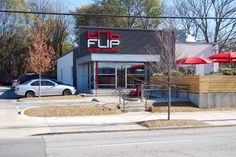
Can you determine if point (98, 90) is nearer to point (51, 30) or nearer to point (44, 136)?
point (44, 136)

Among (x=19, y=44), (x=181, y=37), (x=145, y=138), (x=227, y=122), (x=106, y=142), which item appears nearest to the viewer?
(x=106, y=142)

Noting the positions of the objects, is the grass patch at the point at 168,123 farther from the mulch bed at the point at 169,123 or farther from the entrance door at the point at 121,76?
the entrance door at the point at 121,76

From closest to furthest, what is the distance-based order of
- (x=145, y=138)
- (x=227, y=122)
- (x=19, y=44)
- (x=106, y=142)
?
(x=106, y=142)
(x=145, y=138)
(x=227, y=122)
(x=19, y=44)

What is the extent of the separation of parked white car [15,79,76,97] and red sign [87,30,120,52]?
12.4 ft

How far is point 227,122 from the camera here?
60.1 feet

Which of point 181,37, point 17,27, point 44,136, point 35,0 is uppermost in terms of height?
point 35,0

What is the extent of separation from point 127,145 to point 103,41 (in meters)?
22.2

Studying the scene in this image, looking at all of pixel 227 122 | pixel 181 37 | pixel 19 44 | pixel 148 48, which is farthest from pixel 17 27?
pixel 227 122

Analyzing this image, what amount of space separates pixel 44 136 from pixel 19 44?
188 ft

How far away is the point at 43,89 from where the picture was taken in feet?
105

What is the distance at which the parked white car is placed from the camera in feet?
103

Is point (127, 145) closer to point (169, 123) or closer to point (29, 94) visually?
point (169, 123)

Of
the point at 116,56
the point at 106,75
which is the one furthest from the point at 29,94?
the point at 116,56

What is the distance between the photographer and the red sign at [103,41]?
33125 millimetres
